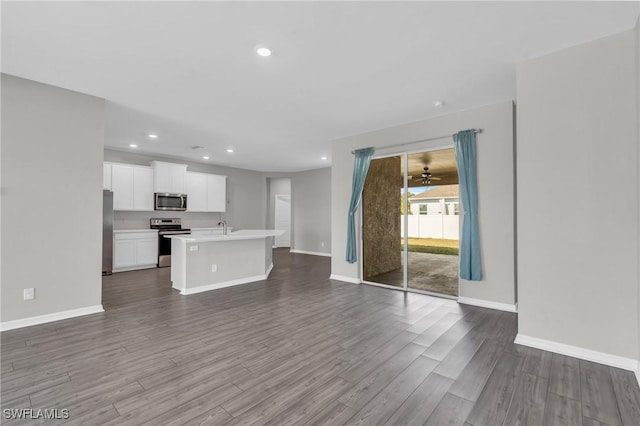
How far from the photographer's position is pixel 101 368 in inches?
94.3

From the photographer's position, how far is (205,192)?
809 cm

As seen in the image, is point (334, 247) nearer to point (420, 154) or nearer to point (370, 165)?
point (370, 165)

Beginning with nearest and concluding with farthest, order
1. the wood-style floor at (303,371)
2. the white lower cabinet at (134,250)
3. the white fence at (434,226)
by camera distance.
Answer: the wood-style floor at (303,371) < the white fence at (434,226) < the white lower cabinet at (134,250)

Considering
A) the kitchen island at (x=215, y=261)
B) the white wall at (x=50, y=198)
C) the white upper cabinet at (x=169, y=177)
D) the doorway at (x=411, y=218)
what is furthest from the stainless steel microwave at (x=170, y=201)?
the doorway at (x=411, y=218)

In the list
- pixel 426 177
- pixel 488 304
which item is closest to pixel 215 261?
pixel 426 177

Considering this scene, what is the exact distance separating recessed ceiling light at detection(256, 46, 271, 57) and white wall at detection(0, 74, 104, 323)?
8.42 ft

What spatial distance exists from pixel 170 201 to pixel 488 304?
23.5 ft

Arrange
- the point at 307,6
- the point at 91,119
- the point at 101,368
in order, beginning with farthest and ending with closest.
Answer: the point at 91,119, the point at 101,368, the point at 307,6

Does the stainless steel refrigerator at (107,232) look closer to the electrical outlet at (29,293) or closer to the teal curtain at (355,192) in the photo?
the electrical outlet at (29,293)

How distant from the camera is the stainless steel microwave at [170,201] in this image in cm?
709

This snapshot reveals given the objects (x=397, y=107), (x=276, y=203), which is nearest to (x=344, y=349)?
(x=397, y=107)

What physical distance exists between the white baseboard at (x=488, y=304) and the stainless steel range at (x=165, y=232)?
6.43m

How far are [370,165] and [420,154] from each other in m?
0.98

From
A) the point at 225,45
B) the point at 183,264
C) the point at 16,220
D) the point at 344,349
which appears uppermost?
the point at 225,45
